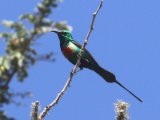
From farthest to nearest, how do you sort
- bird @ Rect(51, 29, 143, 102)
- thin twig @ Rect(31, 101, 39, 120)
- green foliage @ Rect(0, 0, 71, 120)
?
bird @ Rect(51, 29, 143, 102) < thin twig @ Rect(31, 101, 39, 120) < green foliage @ Rect(0, 0, 71, 120)

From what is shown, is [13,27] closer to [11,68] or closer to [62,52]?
[11,68]

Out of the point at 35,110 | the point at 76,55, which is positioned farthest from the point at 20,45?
the point at 76,55

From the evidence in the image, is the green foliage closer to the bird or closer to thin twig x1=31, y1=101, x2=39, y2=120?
thin twig x1=31, y1=101, x2=39, y2=120

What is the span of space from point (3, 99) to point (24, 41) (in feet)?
1.15

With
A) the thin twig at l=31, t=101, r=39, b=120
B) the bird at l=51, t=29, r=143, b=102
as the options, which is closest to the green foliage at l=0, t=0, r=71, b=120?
the thin twig at l=31, t=101, r=39, b=120

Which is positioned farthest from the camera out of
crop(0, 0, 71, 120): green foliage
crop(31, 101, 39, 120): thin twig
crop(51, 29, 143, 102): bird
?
crop(51, 29, 143, 102): bird

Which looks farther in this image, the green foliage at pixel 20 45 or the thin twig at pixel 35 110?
the thin twig at pixel 35 110

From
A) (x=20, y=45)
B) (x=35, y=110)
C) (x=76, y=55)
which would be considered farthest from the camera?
(x=76, y=55)

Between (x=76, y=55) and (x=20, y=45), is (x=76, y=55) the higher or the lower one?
the higher one

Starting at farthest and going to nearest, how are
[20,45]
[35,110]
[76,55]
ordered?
[76,55]
[35,110]
[20,45]

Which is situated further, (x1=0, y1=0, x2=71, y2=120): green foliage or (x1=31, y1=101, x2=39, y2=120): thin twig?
(x1=31, y1=101, x2=39, y2=120): thin twig

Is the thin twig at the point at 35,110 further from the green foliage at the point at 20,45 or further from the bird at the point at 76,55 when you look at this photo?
the bird at the point at 76,55

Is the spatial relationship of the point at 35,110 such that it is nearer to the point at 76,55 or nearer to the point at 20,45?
the point at 20,45

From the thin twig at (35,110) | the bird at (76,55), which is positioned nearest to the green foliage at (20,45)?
the thin twig at (35,110)
